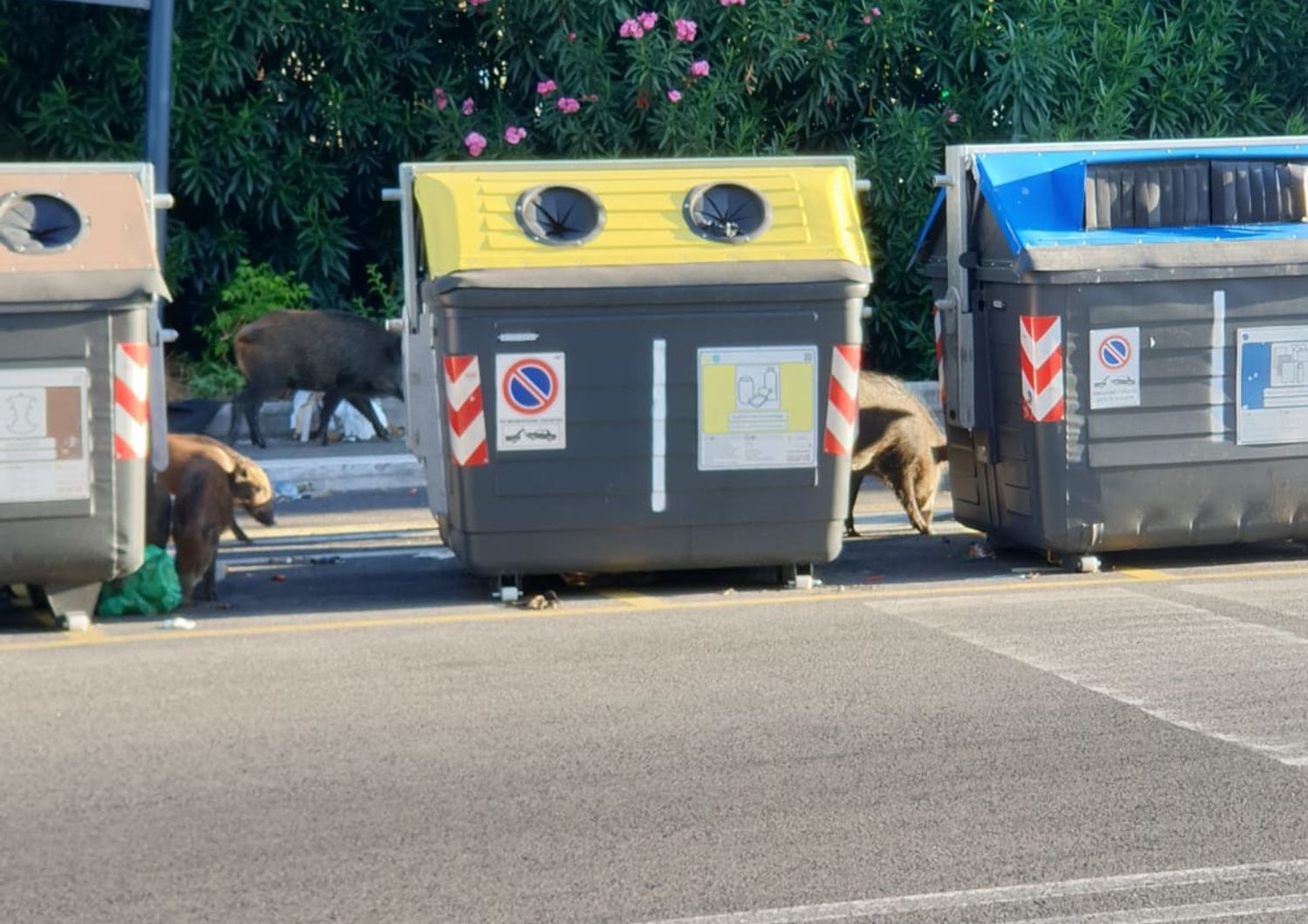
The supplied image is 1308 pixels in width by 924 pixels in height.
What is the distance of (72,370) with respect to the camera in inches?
302

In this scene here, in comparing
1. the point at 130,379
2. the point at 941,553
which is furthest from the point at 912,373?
the point at 130,379

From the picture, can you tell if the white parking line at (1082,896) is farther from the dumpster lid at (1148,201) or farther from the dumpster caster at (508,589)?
the dumpster lid at (1148,201)

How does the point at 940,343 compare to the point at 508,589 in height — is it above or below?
above

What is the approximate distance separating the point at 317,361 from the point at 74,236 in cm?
595

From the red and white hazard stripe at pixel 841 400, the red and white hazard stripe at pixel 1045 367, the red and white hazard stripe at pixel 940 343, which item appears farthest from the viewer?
the red and white hazard stripe at pixel 940 343

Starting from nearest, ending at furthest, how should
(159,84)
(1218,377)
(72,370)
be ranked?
1. (72,370)
2. (1218,377)
3. (159,84)

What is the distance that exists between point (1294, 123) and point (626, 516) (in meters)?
9.21

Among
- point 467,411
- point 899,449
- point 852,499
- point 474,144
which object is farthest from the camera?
point 474,144

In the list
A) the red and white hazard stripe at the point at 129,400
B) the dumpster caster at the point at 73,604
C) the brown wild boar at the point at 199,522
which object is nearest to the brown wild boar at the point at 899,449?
the brown wild boar at the point at 199,522

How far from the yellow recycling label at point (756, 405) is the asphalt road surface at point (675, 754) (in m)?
0.61

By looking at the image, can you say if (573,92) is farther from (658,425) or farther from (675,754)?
(675,754)

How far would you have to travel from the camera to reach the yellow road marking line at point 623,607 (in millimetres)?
7758

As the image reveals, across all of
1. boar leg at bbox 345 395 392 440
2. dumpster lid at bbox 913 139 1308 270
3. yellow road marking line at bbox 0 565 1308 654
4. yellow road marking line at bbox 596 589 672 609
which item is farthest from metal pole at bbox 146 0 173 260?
dumpster lid at bbox 913 139 1308 270

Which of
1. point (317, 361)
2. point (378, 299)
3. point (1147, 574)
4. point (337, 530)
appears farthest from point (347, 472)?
point (1147, 574)
